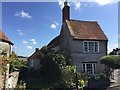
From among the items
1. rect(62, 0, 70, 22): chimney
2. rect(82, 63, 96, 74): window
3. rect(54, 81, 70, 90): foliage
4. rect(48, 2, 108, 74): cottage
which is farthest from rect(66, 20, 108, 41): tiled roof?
rect(54, 81, 70, 90): foliage

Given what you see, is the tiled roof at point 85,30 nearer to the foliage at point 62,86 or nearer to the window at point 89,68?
the window at point 89,68

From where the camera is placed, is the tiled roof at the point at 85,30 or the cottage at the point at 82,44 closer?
the cottage at the point at 82,44

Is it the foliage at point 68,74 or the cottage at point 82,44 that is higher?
the cottage at point 82,44

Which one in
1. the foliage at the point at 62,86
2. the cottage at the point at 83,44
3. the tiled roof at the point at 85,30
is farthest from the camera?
the tiled roof at the point at 85,30


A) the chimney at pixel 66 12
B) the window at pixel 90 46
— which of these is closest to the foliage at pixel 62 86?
the window at pixel 90 46

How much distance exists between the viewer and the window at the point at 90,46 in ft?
96.2

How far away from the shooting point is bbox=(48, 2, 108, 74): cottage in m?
28.9

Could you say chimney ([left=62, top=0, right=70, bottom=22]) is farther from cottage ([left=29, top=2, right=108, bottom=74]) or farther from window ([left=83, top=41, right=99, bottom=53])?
window ([left=83, top=41, right=99, bottom=53])

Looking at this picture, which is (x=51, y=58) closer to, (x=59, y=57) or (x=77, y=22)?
(x=59, y=57)

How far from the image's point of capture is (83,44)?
2908cm

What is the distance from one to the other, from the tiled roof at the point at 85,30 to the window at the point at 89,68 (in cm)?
358

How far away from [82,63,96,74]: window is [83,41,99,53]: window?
71.0 inches

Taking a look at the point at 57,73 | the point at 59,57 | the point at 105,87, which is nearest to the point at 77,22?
the point at 59,57

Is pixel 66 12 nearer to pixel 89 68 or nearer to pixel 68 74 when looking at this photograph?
pixel 89 68
